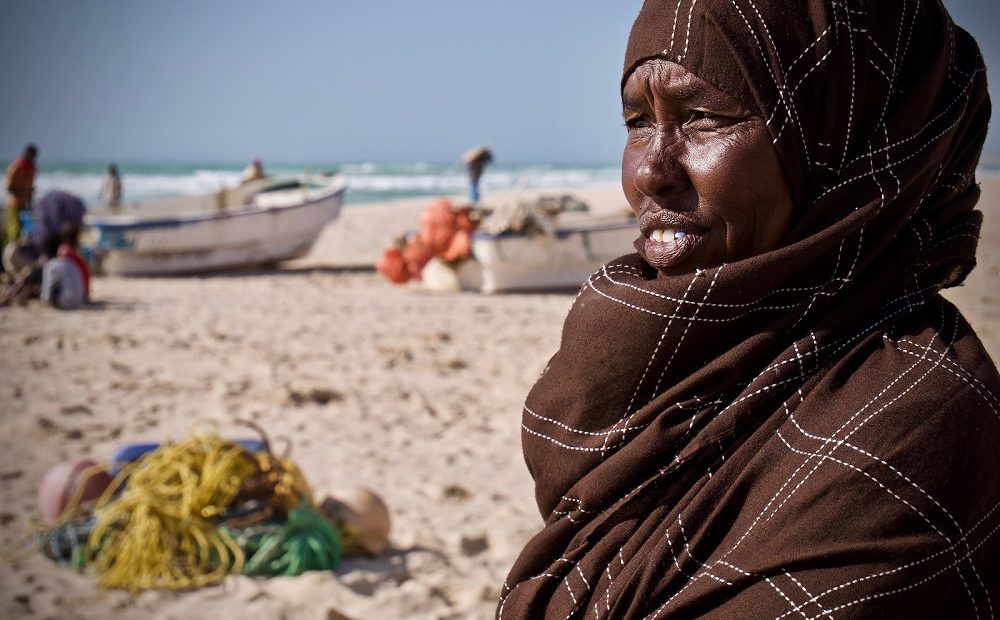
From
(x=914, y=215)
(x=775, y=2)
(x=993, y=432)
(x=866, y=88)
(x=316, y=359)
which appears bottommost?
(x=316, y=359)

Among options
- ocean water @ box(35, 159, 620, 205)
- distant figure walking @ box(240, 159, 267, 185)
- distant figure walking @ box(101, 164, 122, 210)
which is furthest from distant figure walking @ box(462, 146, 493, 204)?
ocean water @ box(35, 159, 620, 205)

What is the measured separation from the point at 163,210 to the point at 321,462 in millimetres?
12164

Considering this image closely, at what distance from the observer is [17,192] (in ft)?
41.5

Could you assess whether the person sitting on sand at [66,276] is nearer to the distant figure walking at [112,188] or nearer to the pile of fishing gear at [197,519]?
the pile of fishing gear at [197,519]

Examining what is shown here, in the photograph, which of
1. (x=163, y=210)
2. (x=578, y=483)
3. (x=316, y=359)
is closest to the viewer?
(x=578, y=483)

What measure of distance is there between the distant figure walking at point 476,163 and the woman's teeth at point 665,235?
1210 centimetres

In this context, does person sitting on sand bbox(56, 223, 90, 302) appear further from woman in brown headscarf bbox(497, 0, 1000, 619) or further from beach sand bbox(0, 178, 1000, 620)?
woman in brown headscarf bbox(497, 0, 1000, 619)

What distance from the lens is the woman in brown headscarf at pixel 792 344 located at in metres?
1.12

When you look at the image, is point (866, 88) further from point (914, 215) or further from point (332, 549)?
point (332, 549)

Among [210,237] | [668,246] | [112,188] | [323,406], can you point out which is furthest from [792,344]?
[112,188]

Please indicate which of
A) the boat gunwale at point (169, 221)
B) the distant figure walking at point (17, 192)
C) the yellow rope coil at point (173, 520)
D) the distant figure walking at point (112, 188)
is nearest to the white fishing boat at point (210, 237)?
the boat gunwale at point (169, 221)

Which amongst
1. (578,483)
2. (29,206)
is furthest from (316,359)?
(29,206)

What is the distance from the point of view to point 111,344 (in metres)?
7.80

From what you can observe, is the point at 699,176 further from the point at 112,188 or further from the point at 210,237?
the point at 112,188
